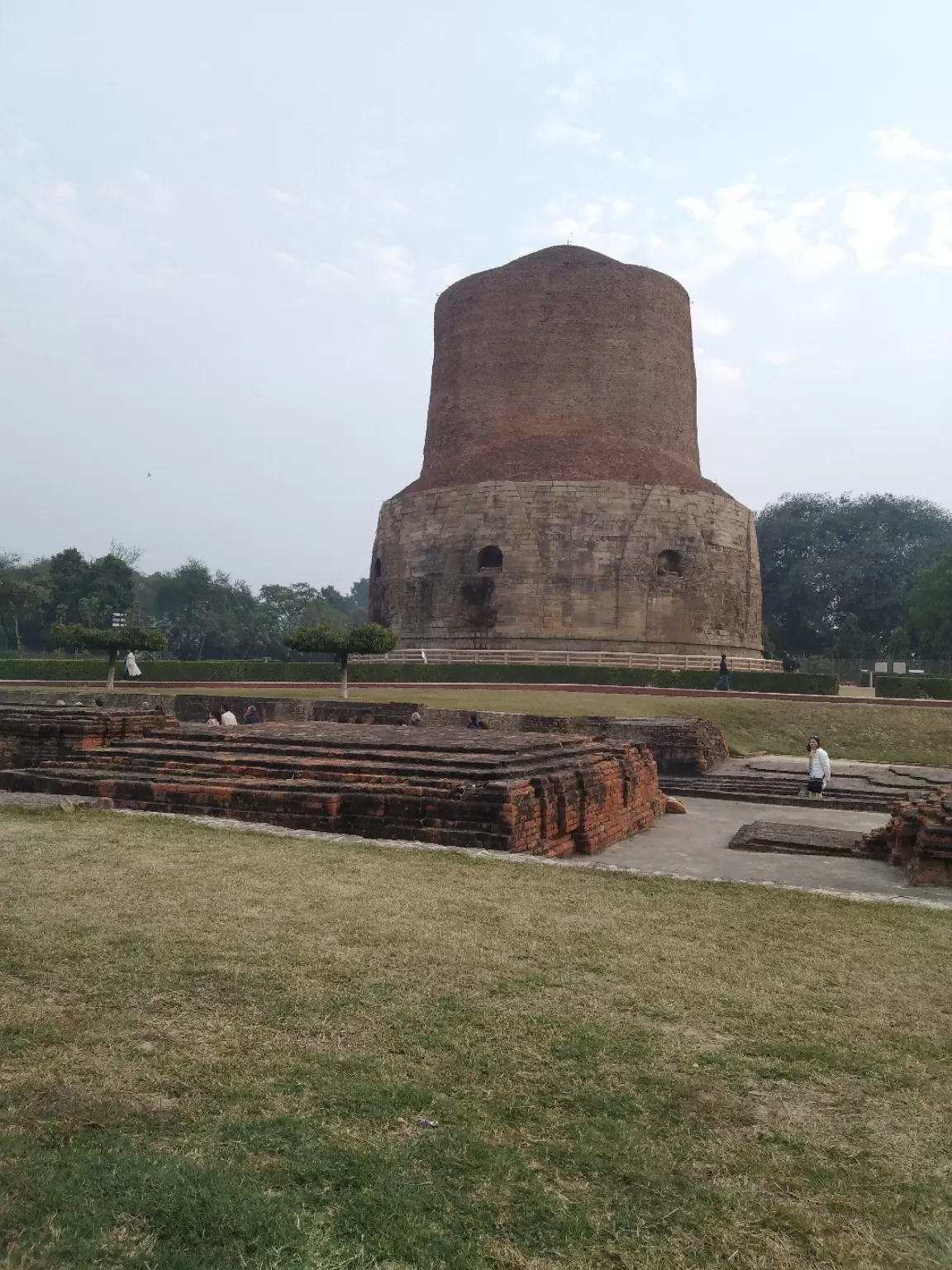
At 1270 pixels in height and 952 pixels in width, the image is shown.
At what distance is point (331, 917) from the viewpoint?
3.58 meters

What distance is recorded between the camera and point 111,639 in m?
18.4

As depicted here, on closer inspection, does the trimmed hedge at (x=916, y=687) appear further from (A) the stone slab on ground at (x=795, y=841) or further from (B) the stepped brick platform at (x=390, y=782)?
(A) the stone slab on ground at (x=795, y=841)

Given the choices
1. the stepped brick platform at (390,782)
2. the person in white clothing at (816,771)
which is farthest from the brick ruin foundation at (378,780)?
the person in white clothing at (816,771)

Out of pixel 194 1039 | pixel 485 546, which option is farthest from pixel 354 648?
pixel 194 1039

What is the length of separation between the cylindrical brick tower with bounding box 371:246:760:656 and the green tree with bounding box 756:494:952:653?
669 inches

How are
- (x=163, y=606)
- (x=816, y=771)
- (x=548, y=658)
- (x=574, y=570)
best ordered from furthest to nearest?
1. (x=163, y=606)
2. (x=574, y=570)
3. (x=548, y=658)
4. (x=816, y=771)

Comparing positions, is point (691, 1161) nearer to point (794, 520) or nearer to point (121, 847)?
point (121, 847)

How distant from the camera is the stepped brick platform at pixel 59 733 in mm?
8234

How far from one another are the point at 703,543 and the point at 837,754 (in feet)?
38.1

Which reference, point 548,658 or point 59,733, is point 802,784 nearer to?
point 59,733

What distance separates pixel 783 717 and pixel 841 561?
29.5m

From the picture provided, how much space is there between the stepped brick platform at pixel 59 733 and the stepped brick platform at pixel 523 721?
12.2ft

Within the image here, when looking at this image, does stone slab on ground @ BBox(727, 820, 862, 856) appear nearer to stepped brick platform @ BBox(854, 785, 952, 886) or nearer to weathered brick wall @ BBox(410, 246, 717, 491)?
stepped brick platform @ BBox(854, 785, 952, 886)

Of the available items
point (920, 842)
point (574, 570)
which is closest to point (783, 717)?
point (574, 570)
